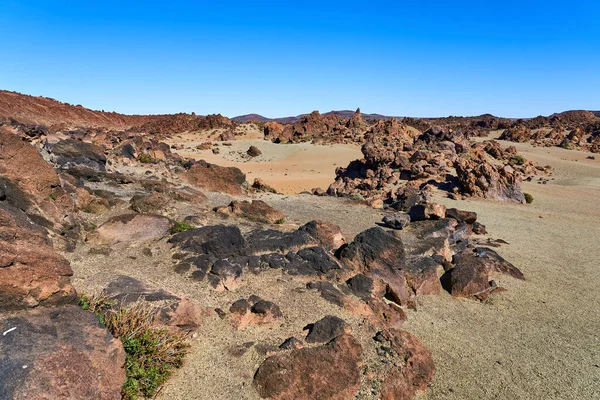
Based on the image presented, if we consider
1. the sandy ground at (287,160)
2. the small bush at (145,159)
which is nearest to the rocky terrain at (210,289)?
the small bush at (145,159)

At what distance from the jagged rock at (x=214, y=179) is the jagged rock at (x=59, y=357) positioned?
10.8 meters

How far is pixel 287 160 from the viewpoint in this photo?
1380 inches

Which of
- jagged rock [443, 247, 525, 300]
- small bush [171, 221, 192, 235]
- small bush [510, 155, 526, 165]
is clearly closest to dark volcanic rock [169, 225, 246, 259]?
small bush [171, 221, 192, 235]

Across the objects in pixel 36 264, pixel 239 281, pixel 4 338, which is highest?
pixel 36 264

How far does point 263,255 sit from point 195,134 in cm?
4436

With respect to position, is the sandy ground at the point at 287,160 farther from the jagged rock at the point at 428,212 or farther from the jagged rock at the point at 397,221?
the jagged rock at the point at 397,221

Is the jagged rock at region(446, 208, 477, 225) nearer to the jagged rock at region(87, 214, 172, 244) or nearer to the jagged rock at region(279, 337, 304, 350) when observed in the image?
the jagged rock at region(87, 214, 172, 244)

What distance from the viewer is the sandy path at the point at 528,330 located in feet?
17.3

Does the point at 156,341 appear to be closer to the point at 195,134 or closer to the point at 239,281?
the point at 239,281

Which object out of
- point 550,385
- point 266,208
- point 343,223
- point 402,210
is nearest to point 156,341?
point 550,385

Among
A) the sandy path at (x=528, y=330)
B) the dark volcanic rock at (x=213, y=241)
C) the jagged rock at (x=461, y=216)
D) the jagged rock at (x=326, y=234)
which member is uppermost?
the dark volcanic rock at (x=213, y=241)

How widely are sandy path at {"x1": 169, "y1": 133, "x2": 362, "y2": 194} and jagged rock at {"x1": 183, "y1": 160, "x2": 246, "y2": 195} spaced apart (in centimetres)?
723

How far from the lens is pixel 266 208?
10.7m

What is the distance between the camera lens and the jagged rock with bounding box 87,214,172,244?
23.9 ft
